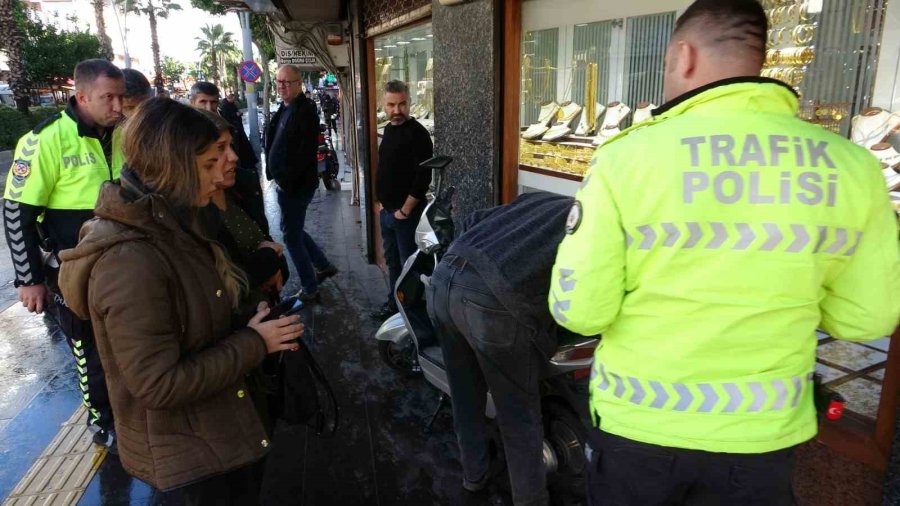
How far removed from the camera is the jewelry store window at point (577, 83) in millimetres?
2946

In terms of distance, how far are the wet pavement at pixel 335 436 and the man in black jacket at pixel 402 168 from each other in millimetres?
930

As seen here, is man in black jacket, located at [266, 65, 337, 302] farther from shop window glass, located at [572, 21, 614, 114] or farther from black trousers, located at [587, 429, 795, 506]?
black trousers, located at [587, 429, 795, 506]

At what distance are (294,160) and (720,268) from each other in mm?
4698

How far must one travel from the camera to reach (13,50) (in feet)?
59.7

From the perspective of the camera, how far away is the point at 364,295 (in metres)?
5.86

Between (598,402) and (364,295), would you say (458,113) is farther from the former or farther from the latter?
(598,402)

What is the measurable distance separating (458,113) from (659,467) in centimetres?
319

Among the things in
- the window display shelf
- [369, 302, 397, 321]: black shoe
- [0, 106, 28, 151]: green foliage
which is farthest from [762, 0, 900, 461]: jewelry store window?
[0, 106, 28, 151]: green foliage

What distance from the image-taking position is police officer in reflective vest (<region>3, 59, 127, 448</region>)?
3037 mm

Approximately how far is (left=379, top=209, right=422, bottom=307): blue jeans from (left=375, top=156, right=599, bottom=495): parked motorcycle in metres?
0.86

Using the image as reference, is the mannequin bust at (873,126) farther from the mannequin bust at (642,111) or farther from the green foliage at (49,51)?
the green foliage at (49,51)

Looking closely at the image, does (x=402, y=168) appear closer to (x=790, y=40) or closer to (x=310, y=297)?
(x=310, y=297)

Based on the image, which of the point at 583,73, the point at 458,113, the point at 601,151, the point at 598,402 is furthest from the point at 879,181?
the point at 458,113

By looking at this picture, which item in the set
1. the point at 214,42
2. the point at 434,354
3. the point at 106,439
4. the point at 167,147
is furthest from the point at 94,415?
the point at 214,42
